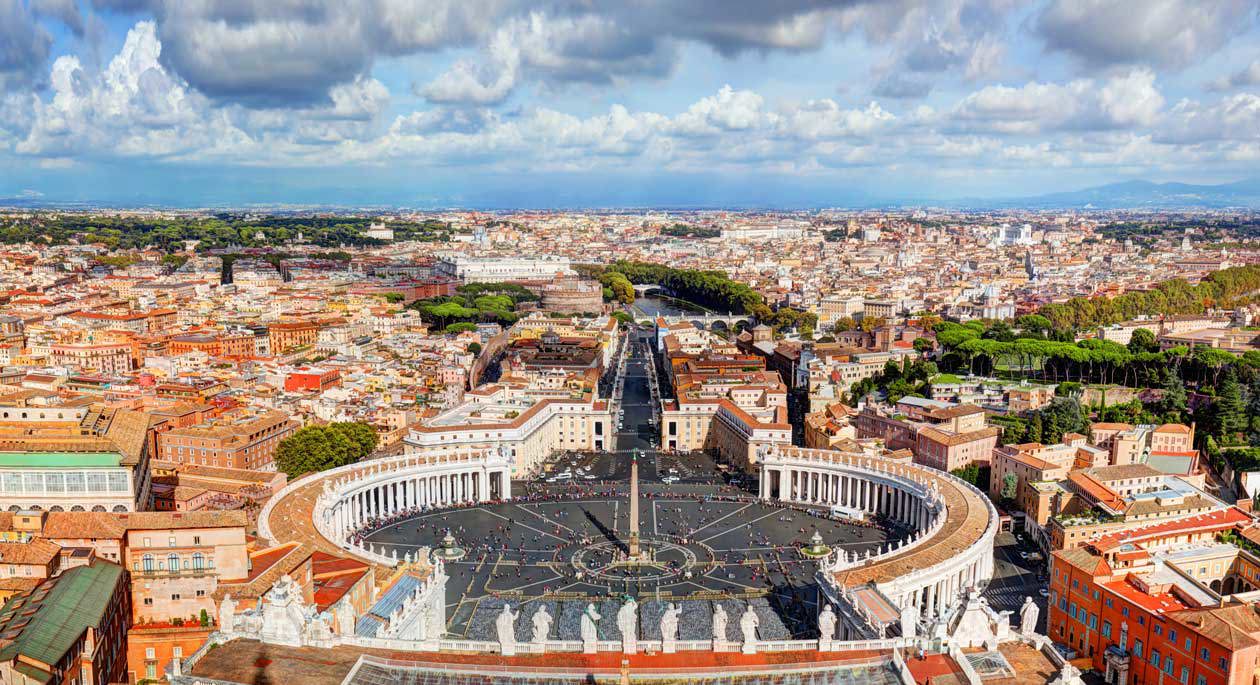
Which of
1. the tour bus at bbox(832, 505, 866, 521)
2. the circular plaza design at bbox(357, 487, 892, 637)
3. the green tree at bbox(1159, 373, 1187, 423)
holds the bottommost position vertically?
the tour bus at bbox(832, 505, 866, 521)

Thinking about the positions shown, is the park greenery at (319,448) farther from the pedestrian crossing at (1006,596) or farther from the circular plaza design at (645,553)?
the pedestrian crossing at (1006,596)

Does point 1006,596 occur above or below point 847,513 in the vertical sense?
above

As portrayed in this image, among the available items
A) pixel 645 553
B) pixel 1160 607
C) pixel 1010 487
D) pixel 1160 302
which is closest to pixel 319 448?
pixel 645 553

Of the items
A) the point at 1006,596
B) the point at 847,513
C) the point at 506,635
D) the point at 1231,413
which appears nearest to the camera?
the point at 506,635

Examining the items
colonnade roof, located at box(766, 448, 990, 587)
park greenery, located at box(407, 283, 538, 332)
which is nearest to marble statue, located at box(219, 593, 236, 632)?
colonnade roof, located at box(766, 448, 990, 587)

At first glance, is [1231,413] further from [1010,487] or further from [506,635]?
[506,635]

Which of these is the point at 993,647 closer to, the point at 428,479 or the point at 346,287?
the point at 428,479

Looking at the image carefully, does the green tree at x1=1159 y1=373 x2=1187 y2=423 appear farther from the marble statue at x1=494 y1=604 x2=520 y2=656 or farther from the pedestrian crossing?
the marble statue at x1=494 y1=604 x2=520 y2=656
